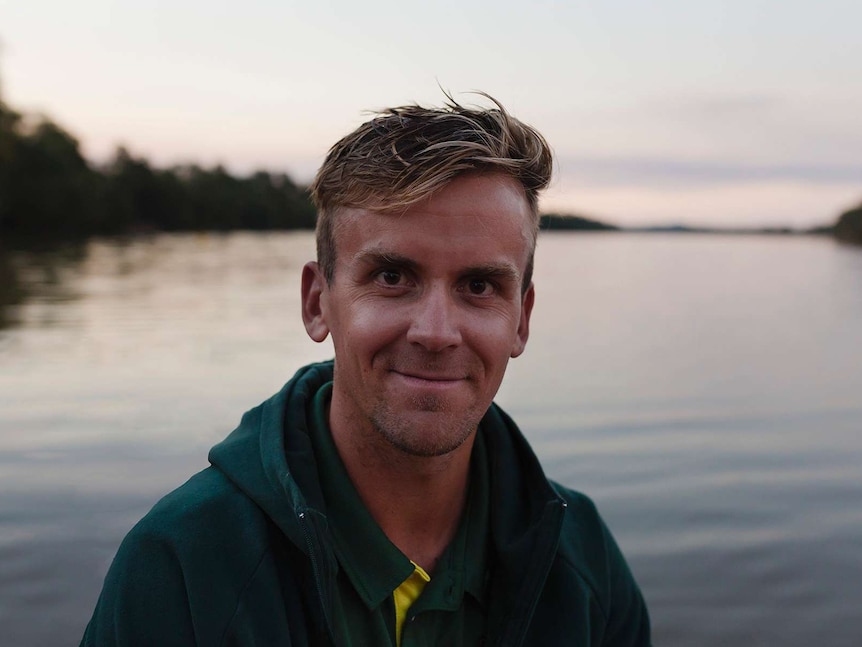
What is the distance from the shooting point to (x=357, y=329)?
2666 mm

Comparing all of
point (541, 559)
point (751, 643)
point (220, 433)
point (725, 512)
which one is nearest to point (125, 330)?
point (220, 433)

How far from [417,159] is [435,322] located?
505 millimetres

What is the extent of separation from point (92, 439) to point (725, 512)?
18.9ft

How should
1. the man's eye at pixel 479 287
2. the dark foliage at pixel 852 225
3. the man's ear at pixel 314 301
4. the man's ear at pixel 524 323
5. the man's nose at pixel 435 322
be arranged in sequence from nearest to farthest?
the man's nose at pixel 435 322
the man's eye at pixel 479 287
the man's ear at pixel 314 301
the man's ear at pixel 524 323
the dark foliage at pixel 852 225

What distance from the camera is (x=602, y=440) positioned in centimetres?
898

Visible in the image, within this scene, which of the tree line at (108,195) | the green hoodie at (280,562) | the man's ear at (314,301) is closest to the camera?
the green hoodie at (280,562)

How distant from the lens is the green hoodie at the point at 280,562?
7.45 feet

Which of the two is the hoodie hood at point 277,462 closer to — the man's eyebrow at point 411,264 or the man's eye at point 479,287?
the man's eyebrow at point 411,264

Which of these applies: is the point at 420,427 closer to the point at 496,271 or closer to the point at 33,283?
the point at 496,271

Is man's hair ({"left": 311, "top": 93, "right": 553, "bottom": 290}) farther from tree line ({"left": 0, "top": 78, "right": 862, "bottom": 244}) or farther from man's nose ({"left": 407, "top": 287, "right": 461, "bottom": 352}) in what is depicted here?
tree line ({"left": 0, "top": 78, "right": 862, "bottom": 244})

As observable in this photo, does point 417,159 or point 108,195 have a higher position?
point 108,195

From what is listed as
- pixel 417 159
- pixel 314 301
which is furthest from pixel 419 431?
pixel 417 159

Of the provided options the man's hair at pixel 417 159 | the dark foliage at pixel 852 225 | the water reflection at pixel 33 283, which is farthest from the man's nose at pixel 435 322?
the dark foliage at pixel 852 225

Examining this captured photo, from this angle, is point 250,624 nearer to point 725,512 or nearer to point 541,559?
point 541,559
